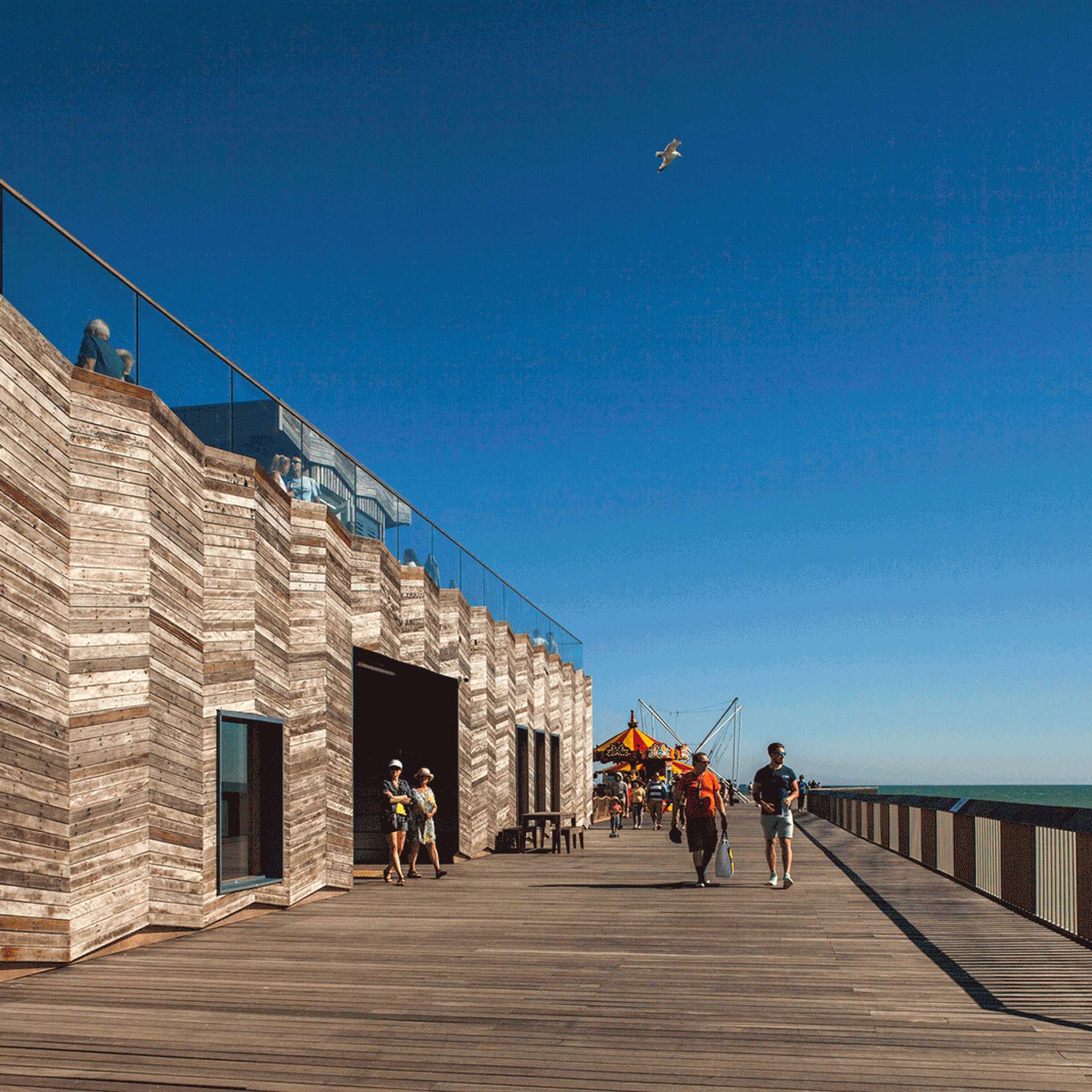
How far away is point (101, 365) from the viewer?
381 inches

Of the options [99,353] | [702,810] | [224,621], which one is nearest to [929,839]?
[702,810]

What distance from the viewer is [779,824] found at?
13539mm

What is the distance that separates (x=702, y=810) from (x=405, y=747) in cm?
818

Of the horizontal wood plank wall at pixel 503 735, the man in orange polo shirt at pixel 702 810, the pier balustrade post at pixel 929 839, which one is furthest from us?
the horizontal wood plank wall at pixel 503 735

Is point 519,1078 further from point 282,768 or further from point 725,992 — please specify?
point 282,768

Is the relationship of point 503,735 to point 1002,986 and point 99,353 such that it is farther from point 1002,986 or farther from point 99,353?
point 1002,986

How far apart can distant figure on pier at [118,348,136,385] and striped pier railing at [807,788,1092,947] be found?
28.4 ft

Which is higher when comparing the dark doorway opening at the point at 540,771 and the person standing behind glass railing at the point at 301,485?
the person standing behind glass railing at the point at 301,485

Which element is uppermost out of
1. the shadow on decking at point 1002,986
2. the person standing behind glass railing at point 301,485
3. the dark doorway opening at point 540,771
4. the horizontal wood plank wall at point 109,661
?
the person standing behind glass railing at point 301,485

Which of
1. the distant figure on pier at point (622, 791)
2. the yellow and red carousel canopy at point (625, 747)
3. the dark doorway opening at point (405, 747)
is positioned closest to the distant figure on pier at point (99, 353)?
the dark doorway opening at point (405, 747)

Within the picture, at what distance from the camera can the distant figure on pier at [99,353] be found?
9.51 metres

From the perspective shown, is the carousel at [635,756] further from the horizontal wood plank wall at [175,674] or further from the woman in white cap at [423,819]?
the horizontal wood plank wall at [175,674]

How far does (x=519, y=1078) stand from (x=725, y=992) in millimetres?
2436

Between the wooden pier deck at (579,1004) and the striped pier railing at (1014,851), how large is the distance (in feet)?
0.99
